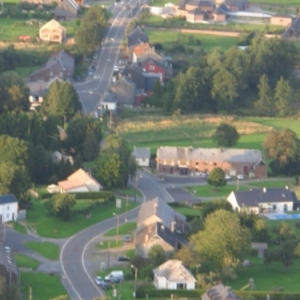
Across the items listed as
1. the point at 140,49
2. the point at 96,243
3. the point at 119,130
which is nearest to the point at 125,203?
the point at 96,243

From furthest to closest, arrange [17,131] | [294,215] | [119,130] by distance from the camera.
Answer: [119,130] < [17,131] < [294,215]

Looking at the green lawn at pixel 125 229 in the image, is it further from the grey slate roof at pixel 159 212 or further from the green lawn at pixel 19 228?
the green lawn at pixel 19 228

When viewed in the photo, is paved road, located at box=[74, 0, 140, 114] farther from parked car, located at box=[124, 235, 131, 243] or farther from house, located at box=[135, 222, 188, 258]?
house, located at box=[135, 222, 188, 258]

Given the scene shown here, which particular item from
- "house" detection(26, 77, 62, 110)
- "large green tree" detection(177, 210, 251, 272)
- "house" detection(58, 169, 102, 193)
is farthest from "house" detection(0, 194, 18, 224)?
"house" detection(26, 77, 62, 110)

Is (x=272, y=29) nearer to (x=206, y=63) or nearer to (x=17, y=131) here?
(x=206, y=63)

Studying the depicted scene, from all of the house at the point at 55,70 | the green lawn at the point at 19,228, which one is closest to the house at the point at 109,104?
the house at the point at 55,70

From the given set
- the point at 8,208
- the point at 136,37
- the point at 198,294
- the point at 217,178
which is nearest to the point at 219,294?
the point at 198,294
